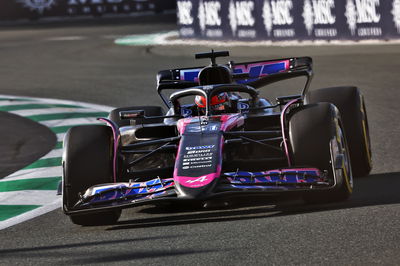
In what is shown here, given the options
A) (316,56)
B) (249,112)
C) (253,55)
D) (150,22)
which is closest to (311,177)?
(249,112)

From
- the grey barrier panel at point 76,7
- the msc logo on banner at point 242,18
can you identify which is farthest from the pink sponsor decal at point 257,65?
the grey barrier panel at point 76,7

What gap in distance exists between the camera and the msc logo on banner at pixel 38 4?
43.8m

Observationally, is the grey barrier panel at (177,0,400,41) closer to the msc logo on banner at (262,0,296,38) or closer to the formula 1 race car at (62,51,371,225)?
the msc logo on banner at (262,0,296,38)

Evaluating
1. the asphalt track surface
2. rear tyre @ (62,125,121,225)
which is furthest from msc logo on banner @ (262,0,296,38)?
rear tyre @ (62,125,121,225)

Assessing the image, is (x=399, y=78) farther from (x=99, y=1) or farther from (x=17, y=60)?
(x=99, y=1)

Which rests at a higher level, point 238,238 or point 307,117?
point 307,117

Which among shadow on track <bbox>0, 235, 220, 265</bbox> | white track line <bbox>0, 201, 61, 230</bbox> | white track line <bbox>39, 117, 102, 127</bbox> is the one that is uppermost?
shadow on track <bbox>0, 235, 220, 265</bbox>

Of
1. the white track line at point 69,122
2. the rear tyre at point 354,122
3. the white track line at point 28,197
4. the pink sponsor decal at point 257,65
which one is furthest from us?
the white track line at point 69,122

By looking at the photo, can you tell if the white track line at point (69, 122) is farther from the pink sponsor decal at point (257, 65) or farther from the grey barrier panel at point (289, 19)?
the grey barrier panel at point (289, 19)

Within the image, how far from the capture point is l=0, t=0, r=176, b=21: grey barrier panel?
4362 cm

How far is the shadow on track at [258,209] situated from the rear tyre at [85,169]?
19 centimetres

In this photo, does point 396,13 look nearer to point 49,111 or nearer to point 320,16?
point 320,16

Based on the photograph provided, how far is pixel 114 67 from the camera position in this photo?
21688 mm

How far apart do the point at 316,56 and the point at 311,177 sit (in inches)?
532
